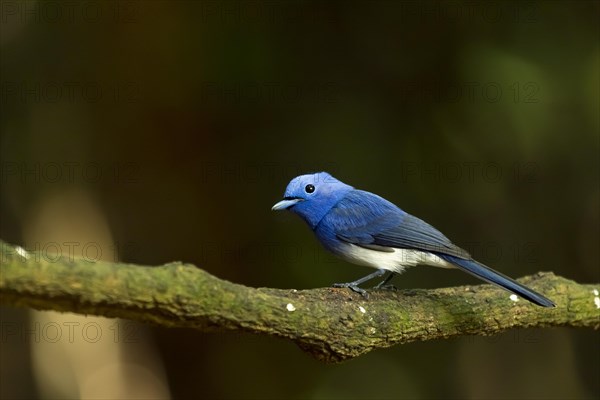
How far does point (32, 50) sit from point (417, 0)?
10.8ft

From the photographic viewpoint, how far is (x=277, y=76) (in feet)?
21.4

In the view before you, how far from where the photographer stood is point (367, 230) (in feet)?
13.9

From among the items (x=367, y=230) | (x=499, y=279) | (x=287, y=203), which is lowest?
(x=499, y=279)

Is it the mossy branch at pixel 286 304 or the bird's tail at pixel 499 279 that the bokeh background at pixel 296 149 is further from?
the bird's tail at pixel 499 279

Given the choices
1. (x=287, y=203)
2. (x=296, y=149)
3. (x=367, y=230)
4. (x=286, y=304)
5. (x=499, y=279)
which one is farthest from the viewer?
(x=296, y=149)

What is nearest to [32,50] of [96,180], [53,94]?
[53,94]

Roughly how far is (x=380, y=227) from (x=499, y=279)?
759 mm

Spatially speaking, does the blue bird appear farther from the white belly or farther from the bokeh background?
the bokeh background

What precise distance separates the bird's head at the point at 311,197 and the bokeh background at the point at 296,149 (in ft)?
6.92

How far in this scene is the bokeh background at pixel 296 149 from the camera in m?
6.24

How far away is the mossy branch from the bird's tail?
0.17 meters

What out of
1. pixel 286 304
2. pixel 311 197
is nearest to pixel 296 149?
pixel 311 197

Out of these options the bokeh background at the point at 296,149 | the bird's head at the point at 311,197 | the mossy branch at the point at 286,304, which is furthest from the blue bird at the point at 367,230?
the bokeh background at the point at 296,149

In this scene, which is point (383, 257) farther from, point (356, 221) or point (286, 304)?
point (286, 304)
